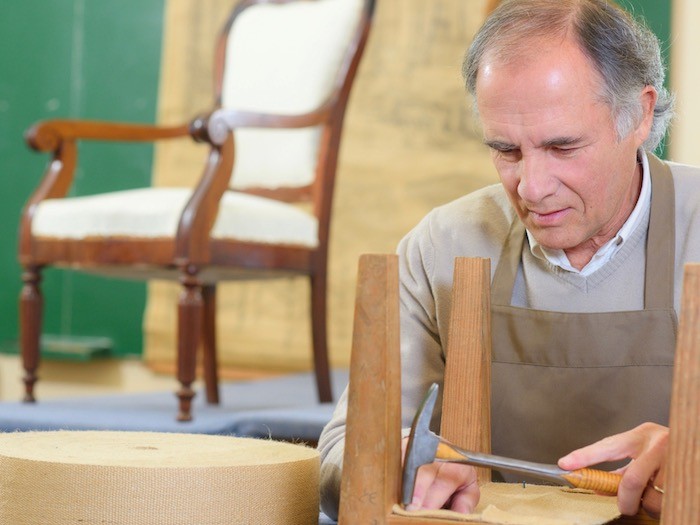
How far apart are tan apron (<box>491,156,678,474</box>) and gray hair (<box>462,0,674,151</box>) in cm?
14

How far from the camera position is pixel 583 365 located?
1.34 m

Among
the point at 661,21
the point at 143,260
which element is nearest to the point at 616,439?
the point at 143,260

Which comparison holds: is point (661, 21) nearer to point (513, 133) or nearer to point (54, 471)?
point (513, 133)

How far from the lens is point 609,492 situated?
3.33ft

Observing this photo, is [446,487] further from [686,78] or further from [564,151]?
[686,78]

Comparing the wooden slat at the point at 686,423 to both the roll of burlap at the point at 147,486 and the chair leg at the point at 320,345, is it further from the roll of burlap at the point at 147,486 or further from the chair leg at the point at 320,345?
the chair leg at the point at 320,345

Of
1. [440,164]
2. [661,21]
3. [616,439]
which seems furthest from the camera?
[440,164]

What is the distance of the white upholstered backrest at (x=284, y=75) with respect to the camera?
9.95ft

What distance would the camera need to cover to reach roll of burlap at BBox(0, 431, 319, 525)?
3.31 feet

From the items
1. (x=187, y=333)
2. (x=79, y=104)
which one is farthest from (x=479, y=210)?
(x=79, y=104)

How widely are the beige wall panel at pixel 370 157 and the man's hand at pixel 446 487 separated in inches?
112

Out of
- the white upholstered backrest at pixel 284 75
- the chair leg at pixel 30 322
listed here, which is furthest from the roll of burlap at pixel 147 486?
the white upholstered backrest at pixel 284 75

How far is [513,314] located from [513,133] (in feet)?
0.82

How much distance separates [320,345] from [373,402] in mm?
2057
